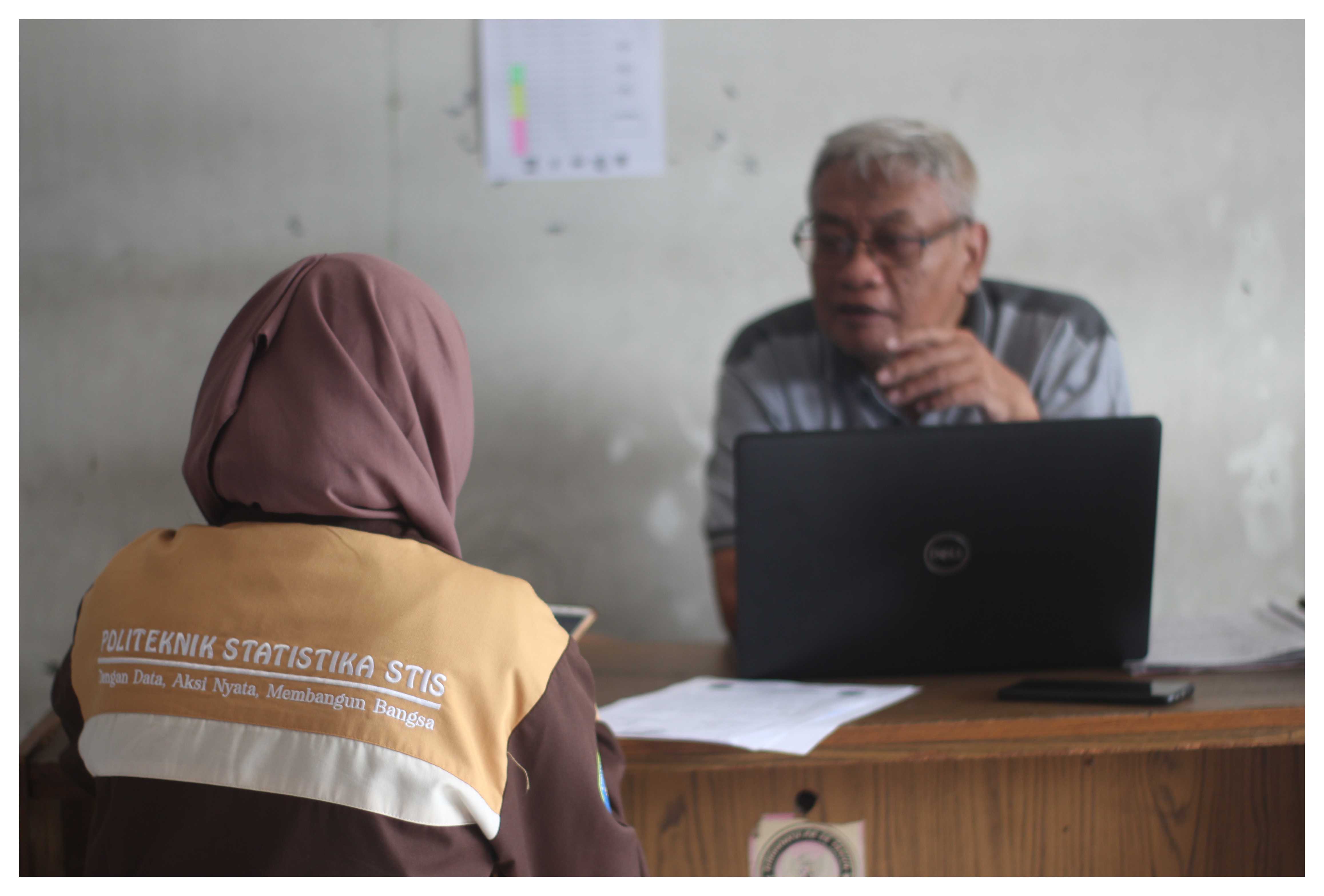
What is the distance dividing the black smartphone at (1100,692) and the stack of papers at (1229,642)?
0.08 metres

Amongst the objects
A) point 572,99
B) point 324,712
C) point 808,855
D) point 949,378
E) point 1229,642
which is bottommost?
point 808,855

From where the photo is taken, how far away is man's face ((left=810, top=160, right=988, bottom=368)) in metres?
1.98

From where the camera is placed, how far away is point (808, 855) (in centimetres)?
112

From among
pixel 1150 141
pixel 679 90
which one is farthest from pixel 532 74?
pixel 1150 141

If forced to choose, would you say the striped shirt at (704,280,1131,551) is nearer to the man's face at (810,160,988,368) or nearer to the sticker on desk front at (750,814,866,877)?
the man's face at (810,160,988,368)

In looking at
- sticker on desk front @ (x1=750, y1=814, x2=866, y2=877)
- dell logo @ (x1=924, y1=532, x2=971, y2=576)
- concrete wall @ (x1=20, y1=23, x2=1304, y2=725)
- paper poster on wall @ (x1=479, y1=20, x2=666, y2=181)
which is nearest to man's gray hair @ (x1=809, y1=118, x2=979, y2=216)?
concrete wall @ (x1=20, y1=23, x2=1304, y2=725)

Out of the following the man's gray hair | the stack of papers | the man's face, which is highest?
the man's gray hair

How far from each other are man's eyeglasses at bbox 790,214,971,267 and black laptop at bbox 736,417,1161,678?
924mm

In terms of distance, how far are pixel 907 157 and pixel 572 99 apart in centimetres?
77

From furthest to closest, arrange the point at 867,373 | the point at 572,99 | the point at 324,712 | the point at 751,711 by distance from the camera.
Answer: the point at 572,99 < the point at 867,373 < the point at 751,711 < the point at 324,712

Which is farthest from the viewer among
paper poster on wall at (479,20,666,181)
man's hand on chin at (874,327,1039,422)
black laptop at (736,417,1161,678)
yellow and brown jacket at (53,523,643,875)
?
paper poster on wall at (479,20,666,181)

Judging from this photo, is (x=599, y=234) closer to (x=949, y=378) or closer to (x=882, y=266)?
(x=882, y=266)

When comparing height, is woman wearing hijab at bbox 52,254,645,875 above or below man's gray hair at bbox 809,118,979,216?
below

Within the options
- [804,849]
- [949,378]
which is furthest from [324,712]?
[949,378]
